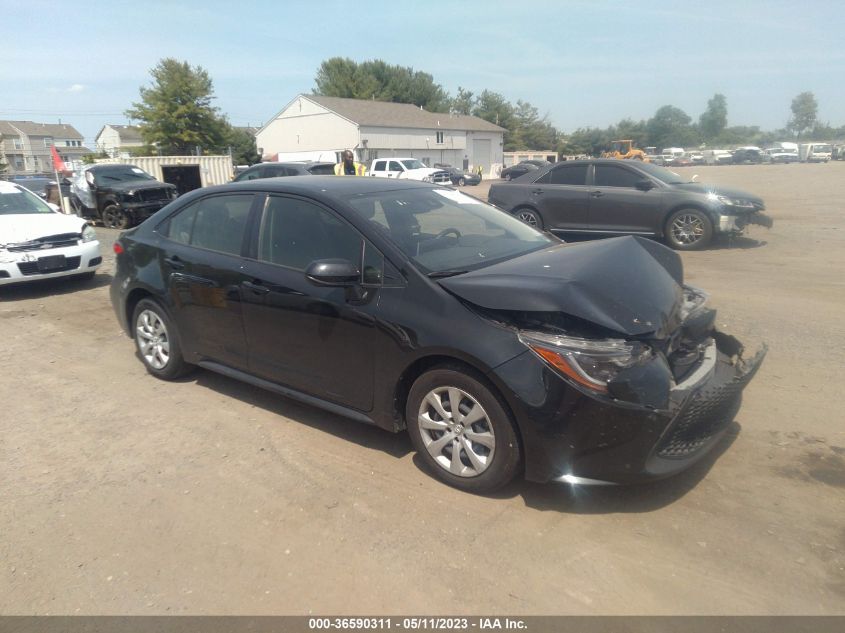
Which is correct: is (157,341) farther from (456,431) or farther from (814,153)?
(814,153)


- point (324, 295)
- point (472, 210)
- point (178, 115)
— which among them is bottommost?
point (324, 295)

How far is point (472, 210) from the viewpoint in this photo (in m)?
4.67

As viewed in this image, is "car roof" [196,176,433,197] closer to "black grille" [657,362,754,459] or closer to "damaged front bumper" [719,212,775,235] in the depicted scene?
"black grille" [657,362,754,459]

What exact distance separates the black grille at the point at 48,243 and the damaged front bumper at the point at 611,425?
7931mm

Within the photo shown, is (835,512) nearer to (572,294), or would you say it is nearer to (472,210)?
(572,294)

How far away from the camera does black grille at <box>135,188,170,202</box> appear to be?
15.9 meters

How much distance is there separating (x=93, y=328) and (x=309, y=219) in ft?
14.1

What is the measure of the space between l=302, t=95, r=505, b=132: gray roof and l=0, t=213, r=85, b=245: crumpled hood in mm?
43017

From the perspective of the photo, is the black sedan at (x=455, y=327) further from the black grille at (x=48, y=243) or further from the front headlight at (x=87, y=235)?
the front headlight at (x=87, y=235)

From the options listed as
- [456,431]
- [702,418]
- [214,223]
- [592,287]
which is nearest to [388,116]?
[214,223]

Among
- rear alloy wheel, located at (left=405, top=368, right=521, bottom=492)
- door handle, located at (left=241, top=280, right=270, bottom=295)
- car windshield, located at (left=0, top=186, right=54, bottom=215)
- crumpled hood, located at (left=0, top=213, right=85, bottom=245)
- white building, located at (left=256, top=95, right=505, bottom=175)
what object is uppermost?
white building, located at (left=256, top=95, right=505, bottom=175)

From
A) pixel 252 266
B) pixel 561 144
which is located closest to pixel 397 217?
pixel 252 266

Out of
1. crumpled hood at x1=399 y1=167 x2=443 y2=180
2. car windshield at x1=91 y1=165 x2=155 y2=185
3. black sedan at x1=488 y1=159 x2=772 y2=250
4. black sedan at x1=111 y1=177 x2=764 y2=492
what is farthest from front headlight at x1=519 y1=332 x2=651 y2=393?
crumpled hood at x1=399 y1=167 x2=443 y2=180

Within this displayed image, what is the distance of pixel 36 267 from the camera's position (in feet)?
27.5
